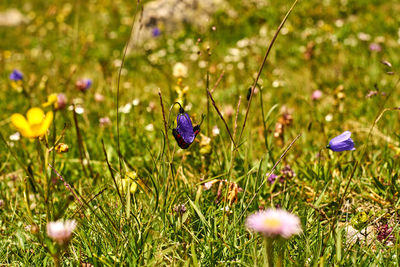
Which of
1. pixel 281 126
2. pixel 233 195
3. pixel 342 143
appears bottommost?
pixel 233 195

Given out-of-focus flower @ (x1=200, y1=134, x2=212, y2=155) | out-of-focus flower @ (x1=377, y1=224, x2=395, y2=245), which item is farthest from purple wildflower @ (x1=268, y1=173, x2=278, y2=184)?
out-of-focus flower @ (x1=377, y1=224, x2=395, y2=245)

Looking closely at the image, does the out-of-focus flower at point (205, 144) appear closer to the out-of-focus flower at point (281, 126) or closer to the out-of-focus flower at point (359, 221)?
the out-of-focus flower at point (281, 126)

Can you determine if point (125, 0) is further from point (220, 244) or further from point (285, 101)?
point (220, 244)

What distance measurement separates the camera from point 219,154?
7.92ft

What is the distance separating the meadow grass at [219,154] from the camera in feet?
5.06

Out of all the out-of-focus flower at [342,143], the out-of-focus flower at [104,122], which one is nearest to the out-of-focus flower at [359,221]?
the out-of-focus flower at [342,143]

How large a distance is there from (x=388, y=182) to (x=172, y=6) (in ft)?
17.3

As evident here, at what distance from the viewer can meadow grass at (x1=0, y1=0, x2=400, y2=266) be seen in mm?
1541

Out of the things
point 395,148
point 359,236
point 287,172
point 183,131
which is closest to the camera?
point 183,131

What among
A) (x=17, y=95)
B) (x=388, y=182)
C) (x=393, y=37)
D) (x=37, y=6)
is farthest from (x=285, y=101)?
(x=37, y=6)

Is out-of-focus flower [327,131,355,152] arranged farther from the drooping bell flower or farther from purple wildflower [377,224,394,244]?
the drooping bell flower

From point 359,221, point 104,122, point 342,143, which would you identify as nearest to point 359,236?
point 359,221

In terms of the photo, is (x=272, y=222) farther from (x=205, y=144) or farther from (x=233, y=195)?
(x=205, y=144)

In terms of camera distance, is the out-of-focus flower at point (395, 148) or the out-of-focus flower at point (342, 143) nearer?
the out-of-focus flower at point (342, 143)
